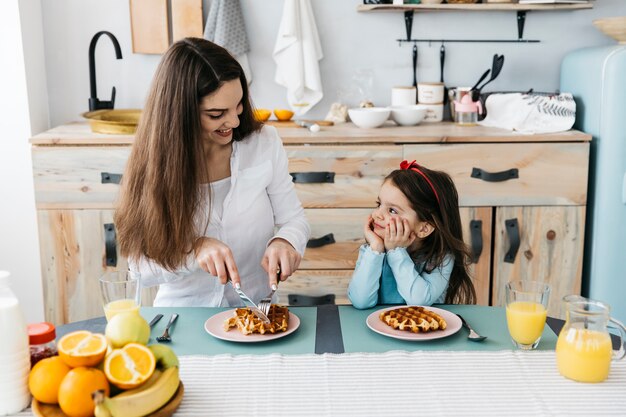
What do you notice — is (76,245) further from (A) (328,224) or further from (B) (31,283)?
(A) (328,224)

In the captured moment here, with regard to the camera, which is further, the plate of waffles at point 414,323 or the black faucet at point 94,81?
the black faucet at point 94,81

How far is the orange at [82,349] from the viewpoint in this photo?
105 centimetres

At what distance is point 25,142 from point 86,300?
27.7 inches

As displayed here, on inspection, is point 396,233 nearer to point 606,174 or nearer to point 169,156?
point 169,156

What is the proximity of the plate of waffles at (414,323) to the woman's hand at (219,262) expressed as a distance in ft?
1.04

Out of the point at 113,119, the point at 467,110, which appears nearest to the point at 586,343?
the point at 467,110

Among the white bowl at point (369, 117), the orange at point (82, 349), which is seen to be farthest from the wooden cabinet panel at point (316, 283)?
the orange at point (82, 349)

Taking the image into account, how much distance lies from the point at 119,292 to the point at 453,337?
66 cm

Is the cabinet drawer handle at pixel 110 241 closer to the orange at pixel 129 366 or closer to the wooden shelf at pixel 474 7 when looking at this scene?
the wooden shelf at pixel 474 7

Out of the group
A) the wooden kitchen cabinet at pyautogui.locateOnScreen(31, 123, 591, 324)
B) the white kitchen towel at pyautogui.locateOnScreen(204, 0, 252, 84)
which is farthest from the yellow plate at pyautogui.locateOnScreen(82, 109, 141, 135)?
the white kitchen towel at pyautogui.locateOnScreen(204, 0, 252, 84)

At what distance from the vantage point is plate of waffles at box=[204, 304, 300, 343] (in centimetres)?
140

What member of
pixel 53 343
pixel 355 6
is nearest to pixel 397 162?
pixel 355 6

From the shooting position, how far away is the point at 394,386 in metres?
1.20

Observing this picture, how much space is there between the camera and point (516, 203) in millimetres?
2717
